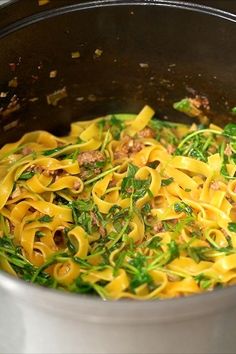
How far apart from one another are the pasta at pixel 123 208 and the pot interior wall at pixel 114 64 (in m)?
0.09

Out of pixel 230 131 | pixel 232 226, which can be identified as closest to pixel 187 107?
pixel 230 131

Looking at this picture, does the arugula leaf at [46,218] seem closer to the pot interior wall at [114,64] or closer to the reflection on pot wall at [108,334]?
the pot interior wall at [114,64]

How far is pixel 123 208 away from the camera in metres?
2.64

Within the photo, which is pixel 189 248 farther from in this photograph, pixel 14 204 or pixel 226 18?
pixel 226 18

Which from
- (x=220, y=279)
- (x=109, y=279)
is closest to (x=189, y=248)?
(x=220, y=279)

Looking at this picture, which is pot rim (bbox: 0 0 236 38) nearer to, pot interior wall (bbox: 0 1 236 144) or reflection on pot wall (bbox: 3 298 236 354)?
pot interior wall (bbox: 0 1 236 144)

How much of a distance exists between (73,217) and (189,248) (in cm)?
52

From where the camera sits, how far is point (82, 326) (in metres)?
1.85

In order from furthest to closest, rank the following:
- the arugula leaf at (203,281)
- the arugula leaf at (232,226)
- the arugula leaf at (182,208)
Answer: the arugula leaf at (182,208)
the arugula leaf at (232,226)
the arugula leaf at (203,281)

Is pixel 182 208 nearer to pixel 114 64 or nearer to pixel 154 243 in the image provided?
pixel 154 243

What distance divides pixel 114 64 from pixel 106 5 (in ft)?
0.97

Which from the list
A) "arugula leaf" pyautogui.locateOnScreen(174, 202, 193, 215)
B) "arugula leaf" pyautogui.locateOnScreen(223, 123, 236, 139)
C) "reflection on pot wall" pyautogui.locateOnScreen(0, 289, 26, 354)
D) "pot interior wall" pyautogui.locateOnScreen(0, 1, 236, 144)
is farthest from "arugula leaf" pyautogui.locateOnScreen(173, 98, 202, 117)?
"reflection on pot wall" pyautogui.locateOnScreen(0, 289, 26, 354)

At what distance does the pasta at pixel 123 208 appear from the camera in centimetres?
230

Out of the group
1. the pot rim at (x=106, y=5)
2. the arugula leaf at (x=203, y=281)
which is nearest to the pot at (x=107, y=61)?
the pot rim at (x=106, y=5)
